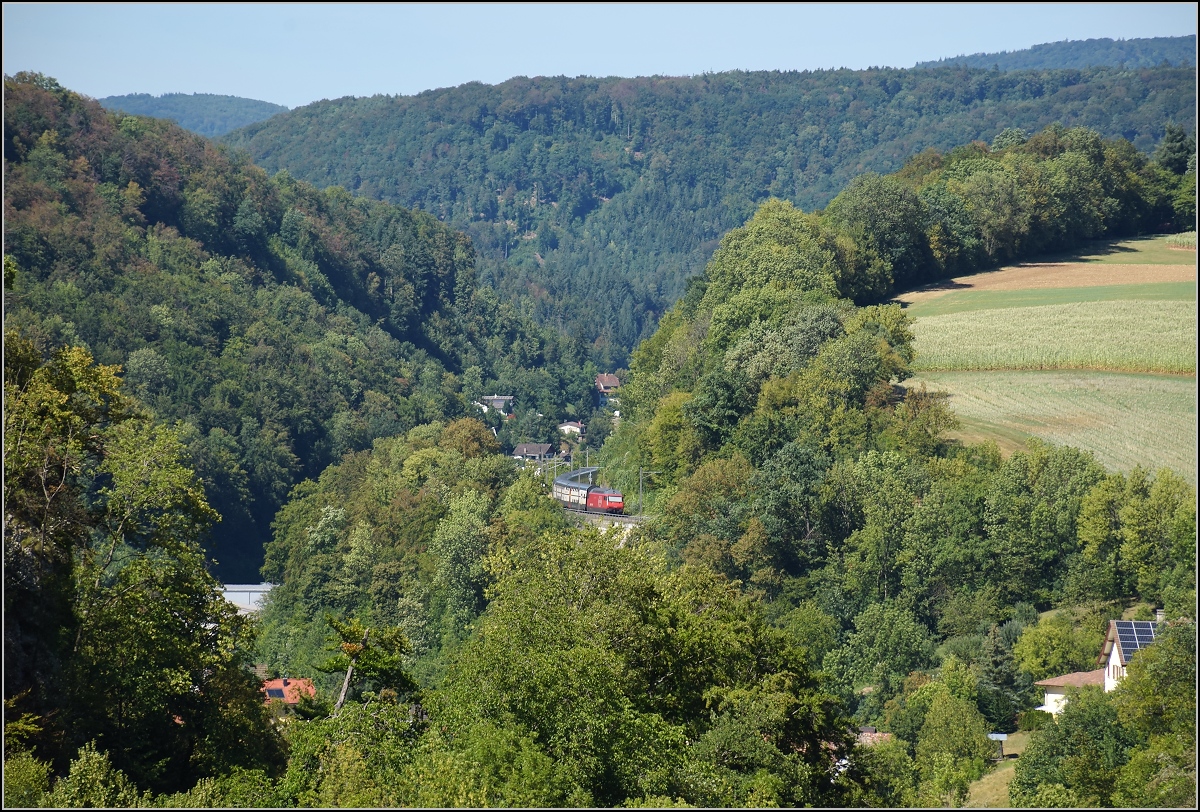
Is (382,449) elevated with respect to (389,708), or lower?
lower

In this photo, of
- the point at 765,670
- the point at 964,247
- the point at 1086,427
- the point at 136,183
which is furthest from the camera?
the point at 136,183

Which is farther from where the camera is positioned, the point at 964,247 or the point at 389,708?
the point at 964,247

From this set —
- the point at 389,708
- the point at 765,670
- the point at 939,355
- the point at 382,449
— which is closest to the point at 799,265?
the point at 939,355

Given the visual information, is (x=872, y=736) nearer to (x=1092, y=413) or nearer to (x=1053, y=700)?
(x=1053, y=700)

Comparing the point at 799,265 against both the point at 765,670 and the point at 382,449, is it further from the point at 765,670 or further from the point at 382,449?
the point at 765,670

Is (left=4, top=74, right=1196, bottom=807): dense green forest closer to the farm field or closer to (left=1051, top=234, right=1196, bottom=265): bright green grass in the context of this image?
(left=1051, top=234, right=1196, bottom=265): bright green grass

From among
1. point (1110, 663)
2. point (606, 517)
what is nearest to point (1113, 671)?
point (1110, 663)

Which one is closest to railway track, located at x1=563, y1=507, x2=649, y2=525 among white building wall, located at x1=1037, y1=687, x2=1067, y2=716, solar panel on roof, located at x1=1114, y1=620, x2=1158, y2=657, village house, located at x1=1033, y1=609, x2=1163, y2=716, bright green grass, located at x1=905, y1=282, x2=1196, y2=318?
bright green grass, located at x1=905, y1=282, x2=1196, y2=318
